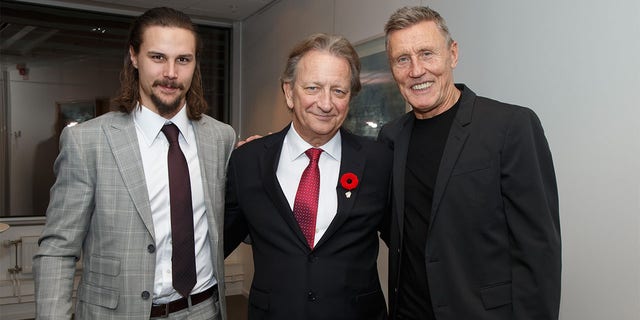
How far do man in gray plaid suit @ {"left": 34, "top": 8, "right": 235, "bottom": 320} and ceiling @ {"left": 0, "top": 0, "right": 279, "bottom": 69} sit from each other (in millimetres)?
3845

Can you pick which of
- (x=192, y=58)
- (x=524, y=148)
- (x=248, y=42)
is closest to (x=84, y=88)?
(x=248, y=42)

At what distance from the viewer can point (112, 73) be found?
19.2 feet

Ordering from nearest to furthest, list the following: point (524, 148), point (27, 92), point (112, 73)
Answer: point (524, 148) < point (27, 92) < point (112, 73)

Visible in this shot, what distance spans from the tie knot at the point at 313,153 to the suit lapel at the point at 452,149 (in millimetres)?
422

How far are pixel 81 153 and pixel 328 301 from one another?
0.92 meters

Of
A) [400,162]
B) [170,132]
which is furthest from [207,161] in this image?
[400,162]

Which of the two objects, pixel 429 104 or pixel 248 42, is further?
pixel 248 42

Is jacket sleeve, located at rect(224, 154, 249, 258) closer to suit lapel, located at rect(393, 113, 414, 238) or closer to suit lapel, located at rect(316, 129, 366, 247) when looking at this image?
suit lapel, located at rect(316, 129, 366, 247)

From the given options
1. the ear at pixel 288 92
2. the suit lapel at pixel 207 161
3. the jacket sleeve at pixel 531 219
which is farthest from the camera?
the ear at pixel 288 92

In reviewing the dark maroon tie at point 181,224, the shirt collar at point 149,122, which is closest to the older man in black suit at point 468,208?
the dark maroon tie at point 181,224

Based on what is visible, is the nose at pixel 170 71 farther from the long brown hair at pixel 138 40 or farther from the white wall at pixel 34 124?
the white wall at pixel 34 124

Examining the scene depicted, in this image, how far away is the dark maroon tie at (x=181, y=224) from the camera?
67.1 inches

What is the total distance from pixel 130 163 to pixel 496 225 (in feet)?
3.95

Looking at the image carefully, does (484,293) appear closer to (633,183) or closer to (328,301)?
(328,301)
